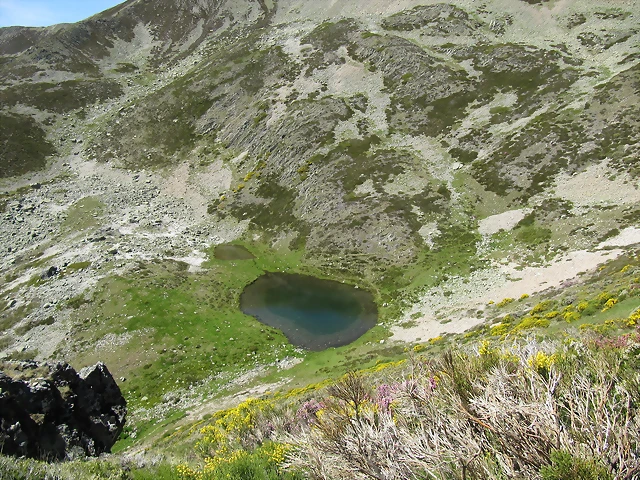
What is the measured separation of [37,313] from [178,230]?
28.8 m

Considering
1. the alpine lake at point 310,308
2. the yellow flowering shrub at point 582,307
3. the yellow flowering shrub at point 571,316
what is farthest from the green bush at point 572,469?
the alpine lake at point 310,308

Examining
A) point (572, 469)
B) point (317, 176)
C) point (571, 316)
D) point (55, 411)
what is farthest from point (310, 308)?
point (572, 469)

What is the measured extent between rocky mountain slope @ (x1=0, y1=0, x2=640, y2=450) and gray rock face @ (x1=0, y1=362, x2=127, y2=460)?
13348 mm

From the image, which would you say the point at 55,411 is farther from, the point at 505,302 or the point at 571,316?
the point at 505,302

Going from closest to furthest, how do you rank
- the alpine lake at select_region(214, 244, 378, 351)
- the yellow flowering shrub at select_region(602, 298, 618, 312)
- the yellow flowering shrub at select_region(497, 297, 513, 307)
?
the yellow flowering shrub at select_region(602, 298, 618, 312)
the yellow flowering shrub at select_region(497, 297, 513, 307)
the alpine lake at select_region(214, 244, 378, 351)

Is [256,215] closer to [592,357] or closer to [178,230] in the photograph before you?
[178,230]

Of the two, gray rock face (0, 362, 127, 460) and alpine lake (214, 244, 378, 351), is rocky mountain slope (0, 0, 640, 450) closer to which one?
alpine lake (214, 244, 378, 351)

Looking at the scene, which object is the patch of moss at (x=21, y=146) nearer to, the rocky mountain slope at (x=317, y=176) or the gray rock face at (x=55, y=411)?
the rocky mountain slope at (x=317, y=176)

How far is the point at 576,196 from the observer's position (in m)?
50.7

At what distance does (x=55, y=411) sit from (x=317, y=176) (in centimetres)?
6304

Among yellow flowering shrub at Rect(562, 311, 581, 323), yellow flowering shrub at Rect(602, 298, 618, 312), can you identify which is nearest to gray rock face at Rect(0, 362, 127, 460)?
yellow flowering shrub at Rect(562, 311, 581, 323)

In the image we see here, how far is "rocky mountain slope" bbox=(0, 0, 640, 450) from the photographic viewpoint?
43.7 meters

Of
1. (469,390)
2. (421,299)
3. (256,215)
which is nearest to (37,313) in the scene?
(256,215)

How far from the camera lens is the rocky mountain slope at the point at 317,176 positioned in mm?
43656
